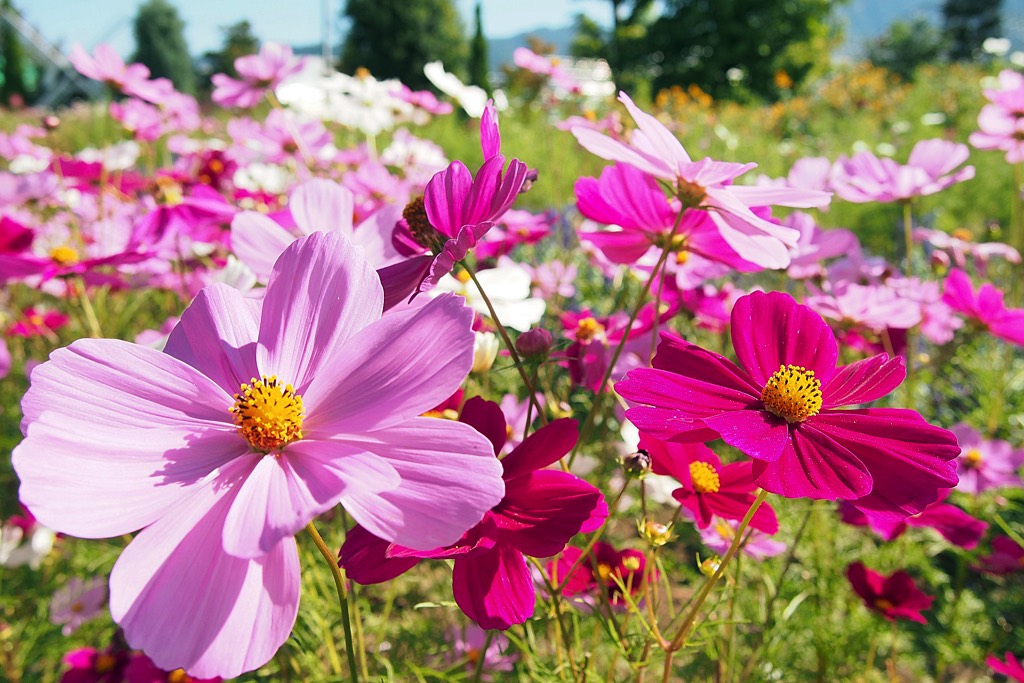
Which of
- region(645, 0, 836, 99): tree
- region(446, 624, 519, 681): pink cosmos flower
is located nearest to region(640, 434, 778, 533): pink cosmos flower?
region(446, 624, 519, 681): pink cosmos flower

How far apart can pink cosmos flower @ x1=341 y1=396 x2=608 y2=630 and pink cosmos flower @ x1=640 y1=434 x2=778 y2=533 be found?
120mm

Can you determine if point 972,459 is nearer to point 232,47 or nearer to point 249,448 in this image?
point 249,448

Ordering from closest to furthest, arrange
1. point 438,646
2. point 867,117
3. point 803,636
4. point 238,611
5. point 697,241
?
point 238,611, point 697,241, point 438,646, point 803,636, point 867,117

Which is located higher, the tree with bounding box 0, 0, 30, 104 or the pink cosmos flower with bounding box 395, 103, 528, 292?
the pink cosmos flower with bounding box 395, 103, 528, 292

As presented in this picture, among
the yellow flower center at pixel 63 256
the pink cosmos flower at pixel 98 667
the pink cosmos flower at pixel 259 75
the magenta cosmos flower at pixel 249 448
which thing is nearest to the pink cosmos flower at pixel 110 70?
the pink cosmos flower at pixel 259 75

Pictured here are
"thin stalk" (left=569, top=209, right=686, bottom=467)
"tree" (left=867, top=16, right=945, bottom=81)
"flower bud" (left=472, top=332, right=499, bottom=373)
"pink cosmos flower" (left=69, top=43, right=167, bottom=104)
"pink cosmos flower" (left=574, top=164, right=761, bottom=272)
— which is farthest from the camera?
"tree" (left=867, top=16, right=945, bottom=81)

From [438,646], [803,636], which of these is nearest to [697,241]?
[438,646]

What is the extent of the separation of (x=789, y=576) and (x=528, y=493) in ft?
3.43

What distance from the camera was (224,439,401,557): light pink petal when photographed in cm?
29

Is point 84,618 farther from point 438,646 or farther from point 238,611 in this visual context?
point 238,611

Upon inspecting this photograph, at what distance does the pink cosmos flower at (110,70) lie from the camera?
1.48 m

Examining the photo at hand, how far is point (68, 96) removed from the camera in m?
20.1

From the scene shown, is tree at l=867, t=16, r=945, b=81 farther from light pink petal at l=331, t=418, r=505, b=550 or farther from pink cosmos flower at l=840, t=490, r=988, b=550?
light pink petal at l=331, t=418, r=505, b=550

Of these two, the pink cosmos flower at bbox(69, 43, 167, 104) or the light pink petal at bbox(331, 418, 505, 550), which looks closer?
the light pink petal at bbox(331, 418, 505, 550)
